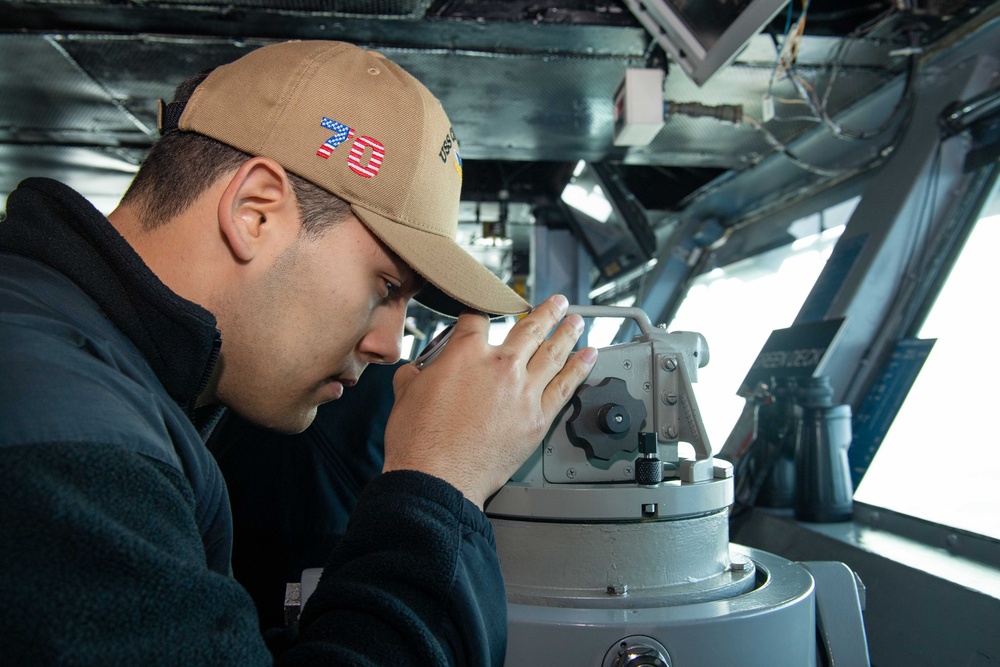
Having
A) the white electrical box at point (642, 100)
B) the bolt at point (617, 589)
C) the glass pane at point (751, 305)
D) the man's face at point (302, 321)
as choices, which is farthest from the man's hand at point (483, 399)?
the glass pane at point (751, 305)

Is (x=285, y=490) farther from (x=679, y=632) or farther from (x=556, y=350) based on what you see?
(x=679, y=632)

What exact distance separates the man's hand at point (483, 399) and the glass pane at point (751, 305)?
A: 1910 millimetres

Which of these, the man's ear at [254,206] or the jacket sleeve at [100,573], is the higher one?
the man's ear at [254,206]

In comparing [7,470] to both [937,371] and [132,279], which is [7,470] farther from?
[937,371]

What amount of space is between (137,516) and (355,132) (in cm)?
56

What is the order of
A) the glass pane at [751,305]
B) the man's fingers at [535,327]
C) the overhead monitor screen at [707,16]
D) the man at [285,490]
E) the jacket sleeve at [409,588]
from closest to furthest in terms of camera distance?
the jacket sleeve at [409,588] → the man's fingers at [535,327] → the man at [285,490] → the overhead monitor screen at [707,16] → the glass pane at [751,305]

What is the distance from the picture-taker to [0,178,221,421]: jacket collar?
736 mm

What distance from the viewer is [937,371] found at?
6.59 ft

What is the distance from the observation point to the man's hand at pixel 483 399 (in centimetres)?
83

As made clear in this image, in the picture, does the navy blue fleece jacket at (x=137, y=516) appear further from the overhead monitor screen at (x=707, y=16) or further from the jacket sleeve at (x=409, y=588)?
the overhead monitor screen at (x=707, y=16)

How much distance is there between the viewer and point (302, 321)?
89 centimetres

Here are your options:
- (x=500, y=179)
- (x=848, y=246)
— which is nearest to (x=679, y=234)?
(x=500, y=179)

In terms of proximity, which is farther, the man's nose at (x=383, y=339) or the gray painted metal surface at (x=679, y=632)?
the man's nose at (x=383, y=339)

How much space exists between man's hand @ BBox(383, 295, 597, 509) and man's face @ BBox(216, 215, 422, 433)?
0.35 feet
